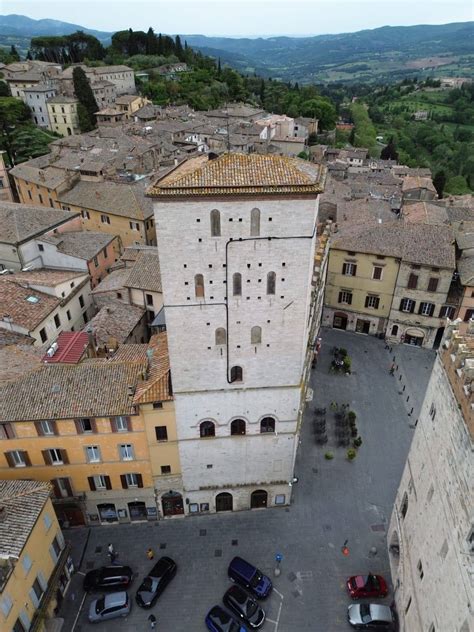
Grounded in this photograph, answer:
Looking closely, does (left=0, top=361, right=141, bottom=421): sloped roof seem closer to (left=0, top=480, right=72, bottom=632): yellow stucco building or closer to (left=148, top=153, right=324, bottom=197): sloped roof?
(left=0, top=480, right=72, bottom=632): yellow stucco building

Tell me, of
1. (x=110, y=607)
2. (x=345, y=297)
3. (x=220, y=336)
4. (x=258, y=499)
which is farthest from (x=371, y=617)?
(x=345, y=297)

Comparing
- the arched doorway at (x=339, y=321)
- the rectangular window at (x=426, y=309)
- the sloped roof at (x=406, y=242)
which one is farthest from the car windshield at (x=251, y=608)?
the sloped roof at (x=406, y=242)

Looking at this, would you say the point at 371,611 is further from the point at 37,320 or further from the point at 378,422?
the point at 37,320

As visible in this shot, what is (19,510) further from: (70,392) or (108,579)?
(108,579)

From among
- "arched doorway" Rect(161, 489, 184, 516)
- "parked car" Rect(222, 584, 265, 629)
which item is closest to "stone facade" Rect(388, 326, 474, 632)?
"parked car" Rect(222, 584, 265, 629)

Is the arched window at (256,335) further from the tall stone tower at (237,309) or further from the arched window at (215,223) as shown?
the arched window at (215,223)

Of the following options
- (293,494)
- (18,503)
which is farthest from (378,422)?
(18,503)
